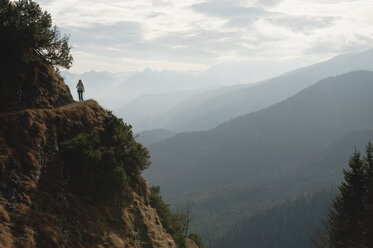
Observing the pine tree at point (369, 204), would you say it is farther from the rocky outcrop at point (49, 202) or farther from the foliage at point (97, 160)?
the foliage at point (97, 160)

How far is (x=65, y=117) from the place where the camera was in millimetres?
25922

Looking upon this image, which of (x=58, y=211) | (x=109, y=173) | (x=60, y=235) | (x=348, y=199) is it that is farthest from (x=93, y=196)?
(x=348, y=199)

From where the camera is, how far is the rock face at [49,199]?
17.7 meters

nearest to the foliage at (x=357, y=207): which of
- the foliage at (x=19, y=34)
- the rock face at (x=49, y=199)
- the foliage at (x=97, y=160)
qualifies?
the rock face at (x=49, y=199)

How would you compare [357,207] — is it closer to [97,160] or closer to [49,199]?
[97,160]

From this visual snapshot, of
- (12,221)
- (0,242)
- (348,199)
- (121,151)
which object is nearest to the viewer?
(0,242)

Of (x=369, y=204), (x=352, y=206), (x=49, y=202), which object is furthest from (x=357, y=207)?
(x=49, y=202)

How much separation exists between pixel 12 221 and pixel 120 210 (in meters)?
9.94

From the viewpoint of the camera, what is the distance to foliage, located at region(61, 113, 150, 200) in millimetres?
23750

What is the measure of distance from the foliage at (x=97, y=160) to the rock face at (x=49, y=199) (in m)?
0.91

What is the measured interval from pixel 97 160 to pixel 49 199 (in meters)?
5.21

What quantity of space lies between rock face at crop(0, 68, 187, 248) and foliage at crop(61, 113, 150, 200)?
911mm

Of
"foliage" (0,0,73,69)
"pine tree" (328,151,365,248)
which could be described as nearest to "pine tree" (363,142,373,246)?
"pine tree" (328,151,365,248)

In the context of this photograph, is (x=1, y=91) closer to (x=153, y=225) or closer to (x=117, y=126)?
(x=117, y=126)
